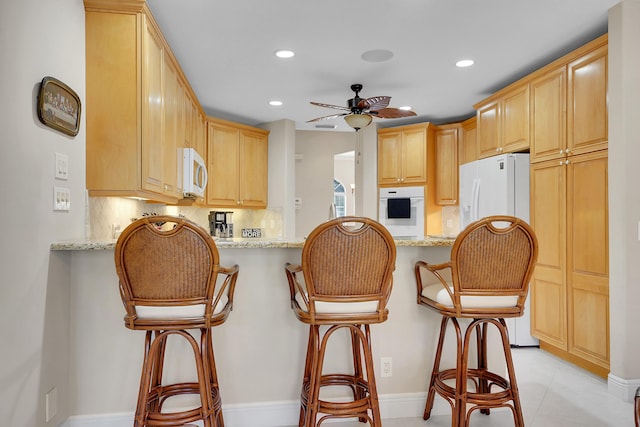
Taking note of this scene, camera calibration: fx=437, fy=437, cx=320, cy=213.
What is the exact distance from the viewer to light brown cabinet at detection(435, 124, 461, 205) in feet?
18.0

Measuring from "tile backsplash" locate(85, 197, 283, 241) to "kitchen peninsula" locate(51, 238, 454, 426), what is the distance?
0.48 meters

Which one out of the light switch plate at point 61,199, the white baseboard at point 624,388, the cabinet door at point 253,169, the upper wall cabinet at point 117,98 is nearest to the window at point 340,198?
the cabinet door at point 253,169

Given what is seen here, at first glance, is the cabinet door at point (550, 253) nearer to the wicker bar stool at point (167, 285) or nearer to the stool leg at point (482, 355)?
the stool leg at point (482, 355)

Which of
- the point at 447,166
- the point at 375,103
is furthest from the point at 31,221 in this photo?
the point at 447,166

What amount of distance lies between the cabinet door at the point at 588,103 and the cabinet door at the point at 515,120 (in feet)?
1.77

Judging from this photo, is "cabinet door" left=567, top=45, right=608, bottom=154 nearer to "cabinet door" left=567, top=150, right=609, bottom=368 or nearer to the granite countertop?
"cabinet door" left=567, top=150, right=609, bottom=368

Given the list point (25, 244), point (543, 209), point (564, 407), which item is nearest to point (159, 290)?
point (25, 244)

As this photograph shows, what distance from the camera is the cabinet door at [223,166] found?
534 cm

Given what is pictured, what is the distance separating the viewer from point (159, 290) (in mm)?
1731

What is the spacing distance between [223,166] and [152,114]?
277 cm

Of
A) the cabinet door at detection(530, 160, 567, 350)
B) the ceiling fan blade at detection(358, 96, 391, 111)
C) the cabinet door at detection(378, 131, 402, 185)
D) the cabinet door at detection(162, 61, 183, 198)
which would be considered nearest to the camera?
the cabinet door at detection(162, 61, 183, 198)

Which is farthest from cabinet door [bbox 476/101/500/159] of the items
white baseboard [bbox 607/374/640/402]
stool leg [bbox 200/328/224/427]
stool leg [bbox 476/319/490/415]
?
stool leg [bbox 200/328/224/427]

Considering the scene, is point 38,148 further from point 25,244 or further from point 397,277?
point 397,277

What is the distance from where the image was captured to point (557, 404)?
263 cm
